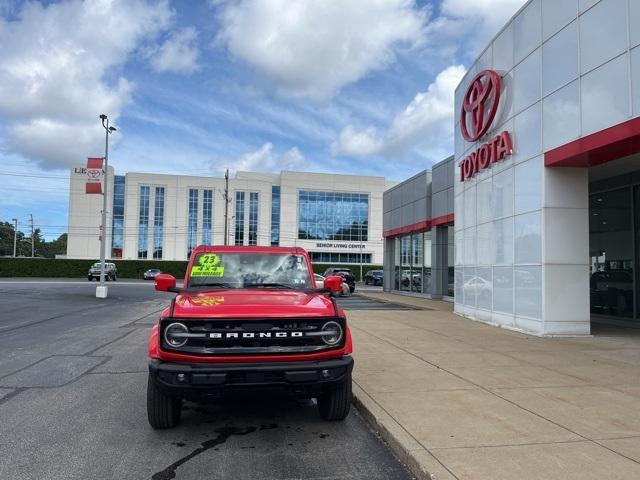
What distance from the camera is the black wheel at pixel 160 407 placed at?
16.6 ft

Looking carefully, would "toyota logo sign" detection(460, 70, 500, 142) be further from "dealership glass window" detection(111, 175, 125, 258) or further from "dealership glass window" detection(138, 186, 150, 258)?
"dealership glass window" detection(111, 175, 125, 258)

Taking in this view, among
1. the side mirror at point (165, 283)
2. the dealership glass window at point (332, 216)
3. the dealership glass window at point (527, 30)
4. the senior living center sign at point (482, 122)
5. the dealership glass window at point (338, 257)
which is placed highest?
the dealership glass window at point (332, 216)

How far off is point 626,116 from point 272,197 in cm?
7205

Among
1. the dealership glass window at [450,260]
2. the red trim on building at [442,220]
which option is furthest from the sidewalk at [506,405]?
the dealership glass window at [450,260]

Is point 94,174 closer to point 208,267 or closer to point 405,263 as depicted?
point 405,263

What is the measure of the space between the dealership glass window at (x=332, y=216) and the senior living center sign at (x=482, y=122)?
62.5 meters

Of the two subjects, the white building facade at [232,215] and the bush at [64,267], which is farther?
the white building facade at [232,215]

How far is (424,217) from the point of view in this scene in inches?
1073

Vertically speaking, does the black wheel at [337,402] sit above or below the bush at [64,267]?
below

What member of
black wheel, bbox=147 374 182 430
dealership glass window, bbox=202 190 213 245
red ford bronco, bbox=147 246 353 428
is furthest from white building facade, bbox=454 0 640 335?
dealership glass window, bbox=202 190 213 245

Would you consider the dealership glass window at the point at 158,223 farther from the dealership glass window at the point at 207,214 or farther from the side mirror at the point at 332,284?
the side mirror at the point at 332,284

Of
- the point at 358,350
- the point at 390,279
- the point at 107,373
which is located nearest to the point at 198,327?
the point at 107,373

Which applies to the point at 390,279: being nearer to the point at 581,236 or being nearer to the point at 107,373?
the point at 581,236

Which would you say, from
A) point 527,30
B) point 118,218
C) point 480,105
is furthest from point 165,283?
point 118,218
